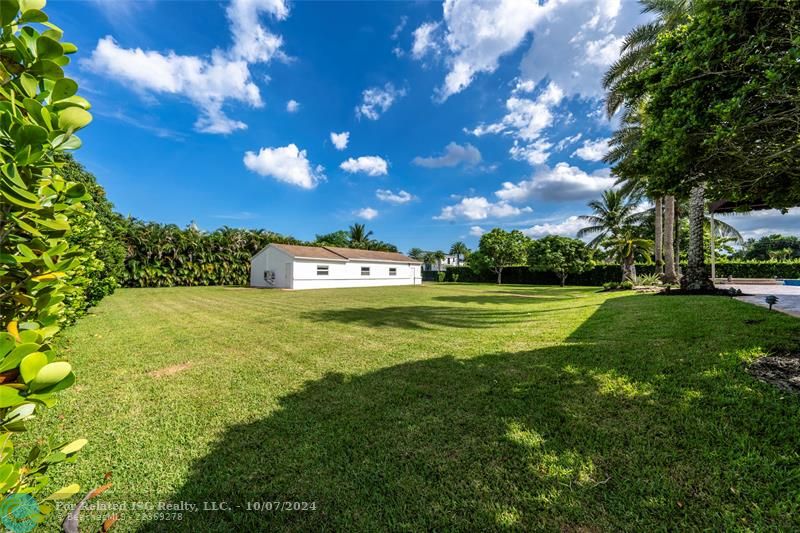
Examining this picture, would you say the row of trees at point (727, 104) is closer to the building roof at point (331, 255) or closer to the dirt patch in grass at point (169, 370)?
the dirt patch in grass at point (169, 370)

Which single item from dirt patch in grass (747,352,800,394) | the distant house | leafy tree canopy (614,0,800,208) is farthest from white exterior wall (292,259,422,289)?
the distant house

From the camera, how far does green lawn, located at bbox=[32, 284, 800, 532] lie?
6.83 feet

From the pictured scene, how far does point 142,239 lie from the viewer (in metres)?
21.9

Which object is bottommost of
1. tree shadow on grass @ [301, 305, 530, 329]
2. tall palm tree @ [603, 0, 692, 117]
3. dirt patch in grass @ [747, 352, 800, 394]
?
tree shadow on grass @ [301, 305, 530, 329]

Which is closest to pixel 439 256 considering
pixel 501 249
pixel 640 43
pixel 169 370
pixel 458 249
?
pixel 458 249

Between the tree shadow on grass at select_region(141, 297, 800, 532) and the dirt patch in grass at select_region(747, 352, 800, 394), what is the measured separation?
0.21 metres

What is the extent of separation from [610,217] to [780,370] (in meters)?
29.9

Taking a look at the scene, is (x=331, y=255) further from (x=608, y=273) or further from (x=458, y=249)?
(x=458, y=249)

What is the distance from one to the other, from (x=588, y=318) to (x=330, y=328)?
703 centimetres

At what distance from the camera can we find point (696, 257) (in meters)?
10.7

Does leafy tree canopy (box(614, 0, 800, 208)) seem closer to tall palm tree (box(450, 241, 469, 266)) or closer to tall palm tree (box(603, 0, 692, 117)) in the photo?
tall palm tree (box(603, 0, 692, 117))

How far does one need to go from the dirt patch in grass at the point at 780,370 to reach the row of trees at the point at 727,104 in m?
2.40

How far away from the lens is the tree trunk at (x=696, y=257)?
10.6 metres

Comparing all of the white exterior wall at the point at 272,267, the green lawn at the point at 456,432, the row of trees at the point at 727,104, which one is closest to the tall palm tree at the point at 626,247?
the green lawn at the point at 456,432
